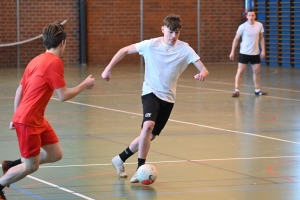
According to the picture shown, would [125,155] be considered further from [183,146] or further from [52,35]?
[183,146]

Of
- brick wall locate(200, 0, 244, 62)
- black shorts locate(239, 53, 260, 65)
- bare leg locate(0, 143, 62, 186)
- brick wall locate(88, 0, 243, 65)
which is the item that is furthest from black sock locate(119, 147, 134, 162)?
brick wall locate(200, 0, 244, 62)

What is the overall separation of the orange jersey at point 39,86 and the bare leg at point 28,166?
344 millimetres

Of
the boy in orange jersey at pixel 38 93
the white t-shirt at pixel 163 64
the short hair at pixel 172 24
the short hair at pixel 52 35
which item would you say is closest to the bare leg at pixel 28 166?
the boy in orange jersey at pixel 38 93

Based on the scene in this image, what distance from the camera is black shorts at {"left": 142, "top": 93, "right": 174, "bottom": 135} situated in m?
7.55

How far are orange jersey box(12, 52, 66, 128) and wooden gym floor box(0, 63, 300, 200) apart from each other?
925 millimetres

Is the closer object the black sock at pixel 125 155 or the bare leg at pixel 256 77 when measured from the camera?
the black sock at pixel 125 155

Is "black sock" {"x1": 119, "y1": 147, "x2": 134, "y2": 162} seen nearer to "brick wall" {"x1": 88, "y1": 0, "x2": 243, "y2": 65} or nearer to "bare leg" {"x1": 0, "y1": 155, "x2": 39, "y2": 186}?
"bare leg" {"x1": 0, "y1": 155, "x2": 39, "y2": 186}

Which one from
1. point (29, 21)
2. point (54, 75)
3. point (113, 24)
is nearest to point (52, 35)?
point (54, 75)

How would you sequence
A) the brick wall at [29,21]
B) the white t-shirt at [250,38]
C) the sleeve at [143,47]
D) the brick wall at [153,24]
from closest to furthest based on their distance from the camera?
the sleeve at [143,47]
the white t-shirt at [250,38]
the brick wall at [29,21]
the brick wall at [153,24]

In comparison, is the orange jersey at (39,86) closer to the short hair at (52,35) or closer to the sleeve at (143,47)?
the short hair at (52,35)

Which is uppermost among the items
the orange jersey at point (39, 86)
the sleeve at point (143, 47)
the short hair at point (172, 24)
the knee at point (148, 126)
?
the short hair at point (172, 24)

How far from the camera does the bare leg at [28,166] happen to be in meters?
6.34

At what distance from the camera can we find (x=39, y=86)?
623 centimetres

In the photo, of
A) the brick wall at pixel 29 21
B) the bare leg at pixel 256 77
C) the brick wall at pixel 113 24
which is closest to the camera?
the bare leg at pixel 256 77
